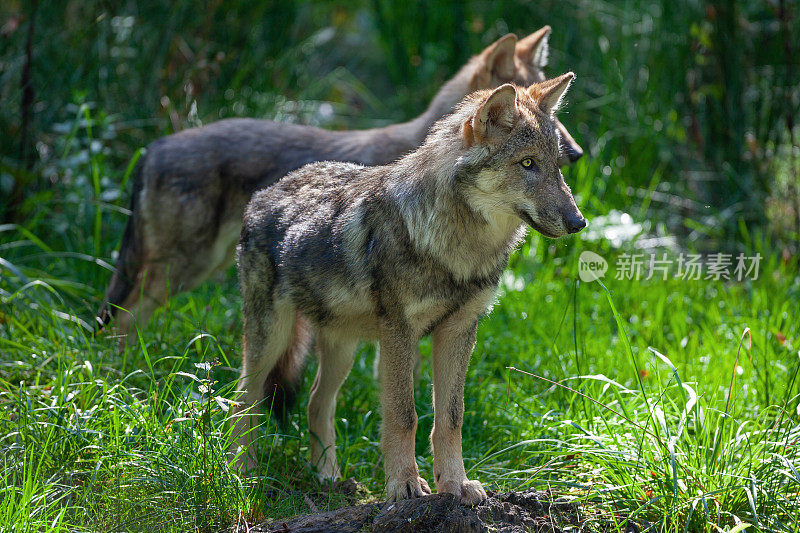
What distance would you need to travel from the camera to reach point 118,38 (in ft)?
24.1

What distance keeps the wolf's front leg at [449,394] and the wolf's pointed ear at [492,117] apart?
772 mm

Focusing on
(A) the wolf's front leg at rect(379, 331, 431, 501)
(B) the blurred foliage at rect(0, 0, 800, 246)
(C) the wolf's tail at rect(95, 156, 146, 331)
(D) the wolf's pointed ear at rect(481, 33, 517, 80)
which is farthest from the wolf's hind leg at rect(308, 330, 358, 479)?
(B) the blurred foliage at rect(0, 0, 800, 246)

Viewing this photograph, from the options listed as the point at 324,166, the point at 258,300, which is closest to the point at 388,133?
the point at 324,166

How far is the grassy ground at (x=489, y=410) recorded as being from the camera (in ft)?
10.5

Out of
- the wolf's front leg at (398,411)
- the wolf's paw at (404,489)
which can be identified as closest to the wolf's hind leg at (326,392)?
the wolf's front leg at (398,411)

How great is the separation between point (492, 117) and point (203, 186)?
2559 millimetres

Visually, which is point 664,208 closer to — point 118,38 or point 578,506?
point 578,506

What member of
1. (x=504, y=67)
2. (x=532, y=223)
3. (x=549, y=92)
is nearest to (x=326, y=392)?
(x=532, y=223)

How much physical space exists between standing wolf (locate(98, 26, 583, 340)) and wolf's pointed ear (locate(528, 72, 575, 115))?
5.94 ft

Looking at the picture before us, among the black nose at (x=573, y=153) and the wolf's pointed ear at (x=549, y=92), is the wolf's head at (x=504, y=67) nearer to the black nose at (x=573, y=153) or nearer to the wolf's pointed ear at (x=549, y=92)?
the black nose at (x=573, y=153)

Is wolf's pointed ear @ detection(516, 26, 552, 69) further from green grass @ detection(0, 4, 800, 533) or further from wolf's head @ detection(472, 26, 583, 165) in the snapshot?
green grass @ detection(0, 4, 800, 533)

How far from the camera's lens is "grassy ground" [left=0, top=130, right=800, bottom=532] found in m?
3.20

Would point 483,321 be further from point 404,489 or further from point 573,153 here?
point 404,489

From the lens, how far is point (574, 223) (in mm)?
3111
